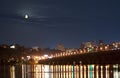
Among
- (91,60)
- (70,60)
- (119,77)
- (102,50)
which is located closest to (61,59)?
(70,60)

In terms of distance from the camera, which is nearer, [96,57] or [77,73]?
[77,73]

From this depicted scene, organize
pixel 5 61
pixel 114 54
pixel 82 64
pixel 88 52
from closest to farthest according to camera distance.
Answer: pixel 114 54 < pixel 88 52 < pixel 82 64 < pixel 5 61

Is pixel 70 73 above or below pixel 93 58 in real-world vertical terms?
below

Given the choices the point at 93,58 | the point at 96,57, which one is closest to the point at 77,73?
the point at 96,57

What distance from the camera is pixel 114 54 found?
3802 inches

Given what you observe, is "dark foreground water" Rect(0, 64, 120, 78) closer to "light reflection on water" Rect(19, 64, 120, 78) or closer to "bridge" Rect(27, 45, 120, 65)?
"light reflection on water" Rect(19, 64, 120, 78)

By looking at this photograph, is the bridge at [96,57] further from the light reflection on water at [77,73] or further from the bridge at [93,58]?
the light reflection on water at [77,73]

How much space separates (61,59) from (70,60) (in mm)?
5911

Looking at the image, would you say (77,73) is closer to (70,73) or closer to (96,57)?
(70,73)

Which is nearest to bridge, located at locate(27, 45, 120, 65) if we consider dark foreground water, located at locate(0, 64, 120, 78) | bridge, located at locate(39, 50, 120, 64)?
bridge, located at locate(39, 50, 120, 64)

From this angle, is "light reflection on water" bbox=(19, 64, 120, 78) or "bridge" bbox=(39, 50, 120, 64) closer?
"light reflection on water" bbox=(19, 64, 120, 78)

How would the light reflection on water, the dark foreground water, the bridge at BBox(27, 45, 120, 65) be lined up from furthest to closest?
the bridge at BBox(27, 45, 120, 65) < the dark foreground water < the light reflection on water

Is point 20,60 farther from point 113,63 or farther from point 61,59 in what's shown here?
point 113,63

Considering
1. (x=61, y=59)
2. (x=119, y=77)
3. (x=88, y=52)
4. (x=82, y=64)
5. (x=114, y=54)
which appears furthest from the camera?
(x=61, y=59)
